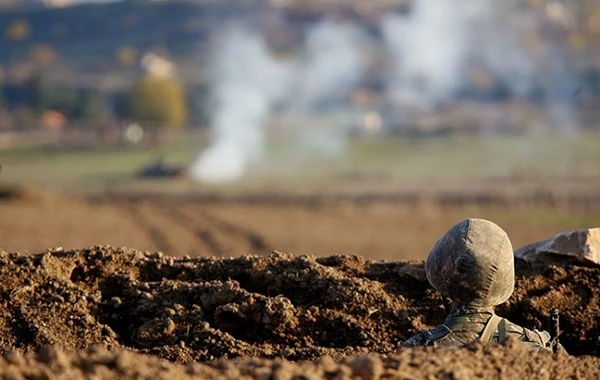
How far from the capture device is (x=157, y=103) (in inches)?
3423

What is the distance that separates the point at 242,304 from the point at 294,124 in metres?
77.5

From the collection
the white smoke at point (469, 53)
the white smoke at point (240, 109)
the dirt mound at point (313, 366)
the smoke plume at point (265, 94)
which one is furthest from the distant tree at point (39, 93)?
the dirt mound at point (313, 366)

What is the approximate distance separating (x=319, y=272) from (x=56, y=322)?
5.89 ft

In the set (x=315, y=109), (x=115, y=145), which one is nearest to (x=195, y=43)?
(x=315, y=109)

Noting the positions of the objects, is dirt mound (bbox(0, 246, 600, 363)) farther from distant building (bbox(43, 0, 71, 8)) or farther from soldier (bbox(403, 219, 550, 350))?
distant building (bbox(43, 0, 71, 8))

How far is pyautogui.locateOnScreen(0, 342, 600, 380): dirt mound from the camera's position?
4.50 meters

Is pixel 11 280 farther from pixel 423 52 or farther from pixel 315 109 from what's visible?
pixel 315 109

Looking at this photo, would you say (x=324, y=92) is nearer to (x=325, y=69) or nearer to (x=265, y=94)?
(x=325, y=69)

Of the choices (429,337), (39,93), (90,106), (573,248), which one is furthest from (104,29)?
(429,337)

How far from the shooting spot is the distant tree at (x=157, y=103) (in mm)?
87375

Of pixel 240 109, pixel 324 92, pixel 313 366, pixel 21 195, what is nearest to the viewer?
pixel 313 366

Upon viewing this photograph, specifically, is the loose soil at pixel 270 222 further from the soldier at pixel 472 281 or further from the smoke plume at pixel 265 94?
the soldier at pixel 472 281

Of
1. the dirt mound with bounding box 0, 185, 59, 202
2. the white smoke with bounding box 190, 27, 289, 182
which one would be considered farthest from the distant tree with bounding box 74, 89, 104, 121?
the dirt mound with bounding box 0, 185, 59, 202

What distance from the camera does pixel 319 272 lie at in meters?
7.58
